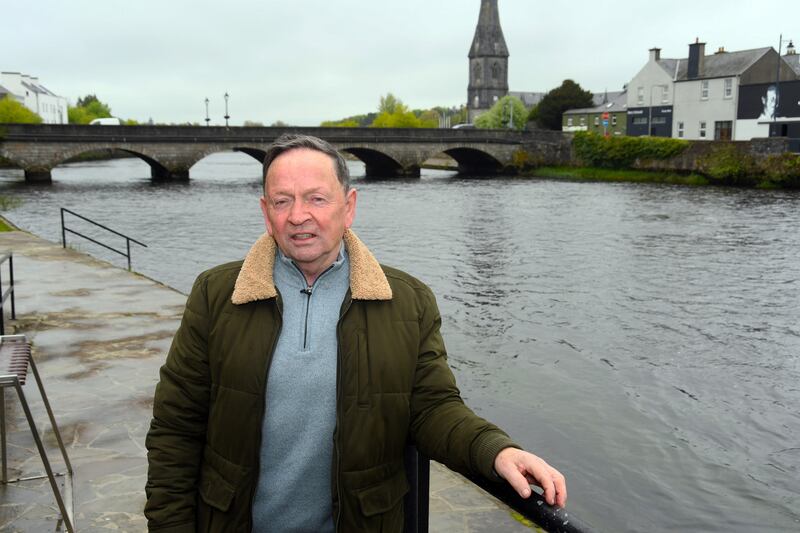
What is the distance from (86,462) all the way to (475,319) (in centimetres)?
1016

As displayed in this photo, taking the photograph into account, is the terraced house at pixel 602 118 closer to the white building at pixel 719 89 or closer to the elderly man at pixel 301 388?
the white building at pixel 719 89

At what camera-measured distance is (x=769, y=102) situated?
56.5 m

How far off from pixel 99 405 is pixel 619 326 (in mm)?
10278

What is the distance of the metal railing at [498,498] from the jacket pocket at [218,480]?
1.86 ft

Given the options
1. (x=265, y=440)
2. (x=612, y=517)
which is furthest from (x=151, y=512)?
(x=612, y=517)

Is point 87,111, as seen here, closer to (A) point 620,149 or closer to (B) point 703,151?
(A) point 620,149

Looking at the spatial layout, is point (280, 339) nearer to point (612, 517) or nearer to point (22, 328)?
point (612, 517)

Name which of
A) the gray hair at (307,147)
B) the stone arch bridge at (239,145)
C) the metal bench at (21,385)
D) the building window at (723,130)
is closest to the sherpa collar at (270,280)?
the gray hair at (307,147)

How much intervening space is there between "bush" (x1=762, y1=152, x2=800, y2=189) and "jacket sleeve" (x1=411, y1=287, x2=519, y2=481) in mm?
44570

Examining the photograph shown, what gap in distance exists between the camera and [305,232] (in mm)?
2557

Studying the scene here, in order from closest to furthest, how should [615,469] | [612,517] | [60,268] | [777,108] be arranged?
1. [612,517]
2. [615,469]
3. [60,268]
4. [777,108]

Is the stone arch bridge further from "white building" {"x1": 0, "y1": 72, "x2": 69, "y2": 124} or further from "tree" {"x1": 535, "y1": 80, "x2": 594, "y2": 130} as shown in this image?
"white building" {"x1": 0, "y1": 72, "x2": 69, "y2": 124}

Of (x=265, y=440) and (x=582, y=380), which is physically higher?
(x=265, y=440)

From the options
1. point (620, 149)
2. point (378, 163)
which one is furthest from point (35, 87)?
point (620, 149)
